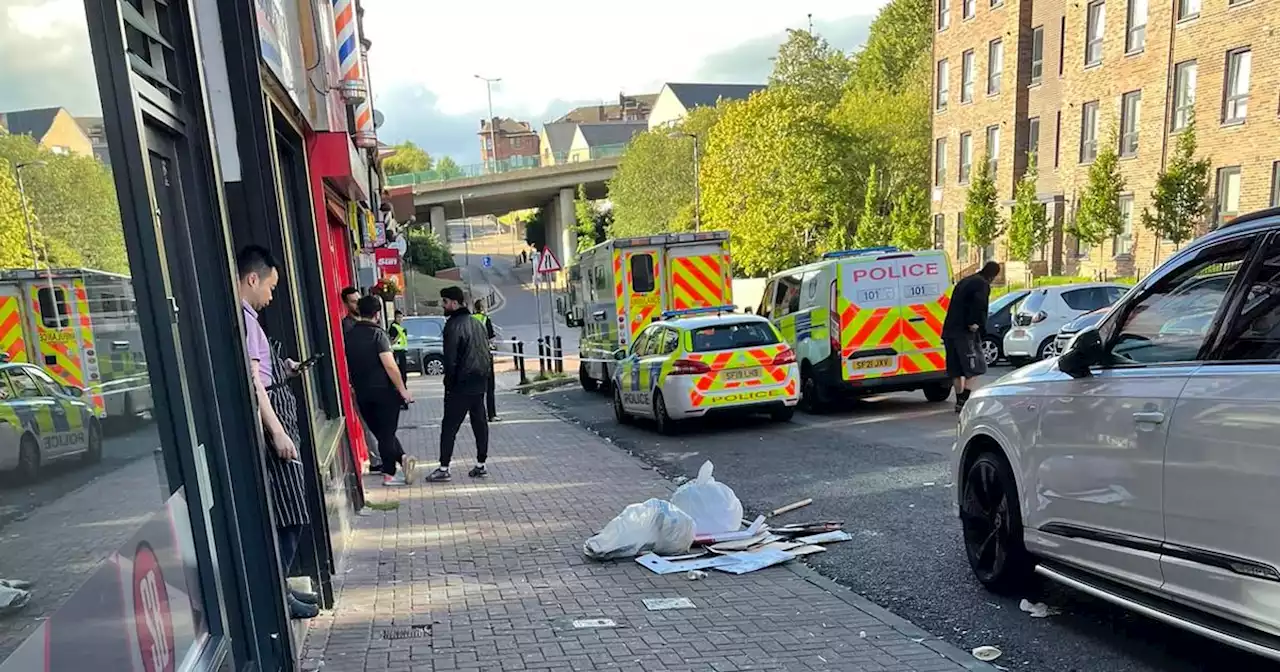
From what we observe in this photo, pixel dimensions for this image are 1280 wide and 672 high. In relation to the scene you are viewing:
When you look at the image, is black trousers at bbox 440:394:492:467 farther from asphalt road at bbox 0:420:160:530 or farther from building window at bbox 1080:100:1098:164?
building window at bbox 1080:100:1098:164

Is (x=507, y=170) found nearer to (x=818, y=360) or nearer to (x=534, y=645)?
(x=818, y=360)

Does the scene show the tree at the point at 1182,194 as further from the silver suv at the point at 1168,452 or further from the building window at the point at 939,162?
the silver suv at the point at 1168,452

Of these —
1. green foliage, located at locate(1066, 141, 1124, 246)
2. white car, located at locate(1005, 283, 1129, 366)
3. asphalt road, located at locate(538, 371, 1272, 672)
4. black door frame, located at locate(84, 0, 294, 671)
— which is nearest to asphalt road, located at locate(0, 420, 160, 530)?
black door frame, located at locate(84, 0, 294, 671)

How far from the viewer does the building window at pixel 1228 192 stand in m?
24.3

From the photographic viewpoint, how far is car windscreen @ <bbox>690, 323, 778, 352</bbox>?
10773mm

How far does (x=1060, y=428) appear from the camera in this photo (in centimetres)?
413

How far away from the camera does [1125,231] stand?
28.4m

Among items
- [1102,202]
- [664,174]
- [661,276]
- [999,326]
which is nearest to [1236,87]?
[1102,202]

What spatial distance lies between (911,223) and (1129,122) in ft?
34.2

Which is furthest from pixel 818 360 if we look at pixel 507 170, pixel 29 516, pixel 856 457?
pixel 507 170

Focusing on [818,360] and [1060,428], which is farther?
[818,360]

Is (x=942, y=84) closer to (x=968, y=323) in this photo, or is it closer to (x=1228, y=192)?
(x=1228, y=192)

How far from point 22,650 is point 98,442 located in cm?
57

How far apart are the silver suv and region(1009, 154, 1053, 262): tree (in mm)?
28485
